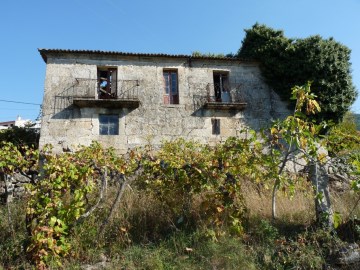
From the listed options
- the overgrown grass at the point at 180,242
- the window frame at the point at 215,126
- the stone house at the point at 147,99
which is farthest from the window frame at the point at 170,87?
the overgrown grass at the point at 180,242

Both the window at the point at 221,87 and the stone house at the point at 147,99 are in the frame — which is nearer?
the stone house at the point at 147,99

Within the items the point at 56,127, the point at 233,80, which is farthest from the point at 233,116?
the point at 56,127

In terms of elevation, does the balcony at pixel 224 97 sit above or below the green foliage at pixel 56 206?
above

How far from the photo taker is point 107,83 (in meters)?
13.9

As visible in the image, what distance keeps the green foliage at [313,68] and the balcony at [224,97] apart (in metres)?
1.66

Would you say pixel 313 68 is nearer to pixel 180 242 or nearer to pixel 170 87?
pixel 170 87

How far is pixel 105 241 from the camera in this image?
4781 millimetres

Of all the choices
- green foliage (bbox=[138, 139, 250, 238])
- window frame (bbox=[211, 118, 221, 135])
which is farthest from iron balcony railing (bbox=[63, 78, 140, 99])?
green foliage (bbox=[138, 139, 250, 238])

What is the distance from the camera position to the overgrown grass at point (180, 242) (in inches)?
170

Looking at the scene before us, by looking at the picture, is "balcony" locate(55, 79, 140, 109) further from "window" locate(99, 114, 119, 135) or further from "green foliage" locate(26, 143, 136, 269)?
"green foliage" locate(26, 143, 136, 269)

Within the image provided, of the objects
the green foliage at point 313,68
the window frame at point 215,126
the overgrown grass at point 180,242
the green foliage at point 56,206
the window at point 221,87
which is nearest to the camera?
the green foliage at point 56,206

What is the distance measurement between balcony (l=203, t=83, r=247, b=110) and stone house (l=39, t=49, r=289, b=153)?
4cm

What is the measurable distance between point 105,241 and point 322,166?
3.60 m

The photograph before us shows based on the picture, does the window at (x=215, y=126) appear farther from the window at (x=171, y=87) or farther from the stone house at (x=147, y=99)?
the window at (x=171, y=87)
